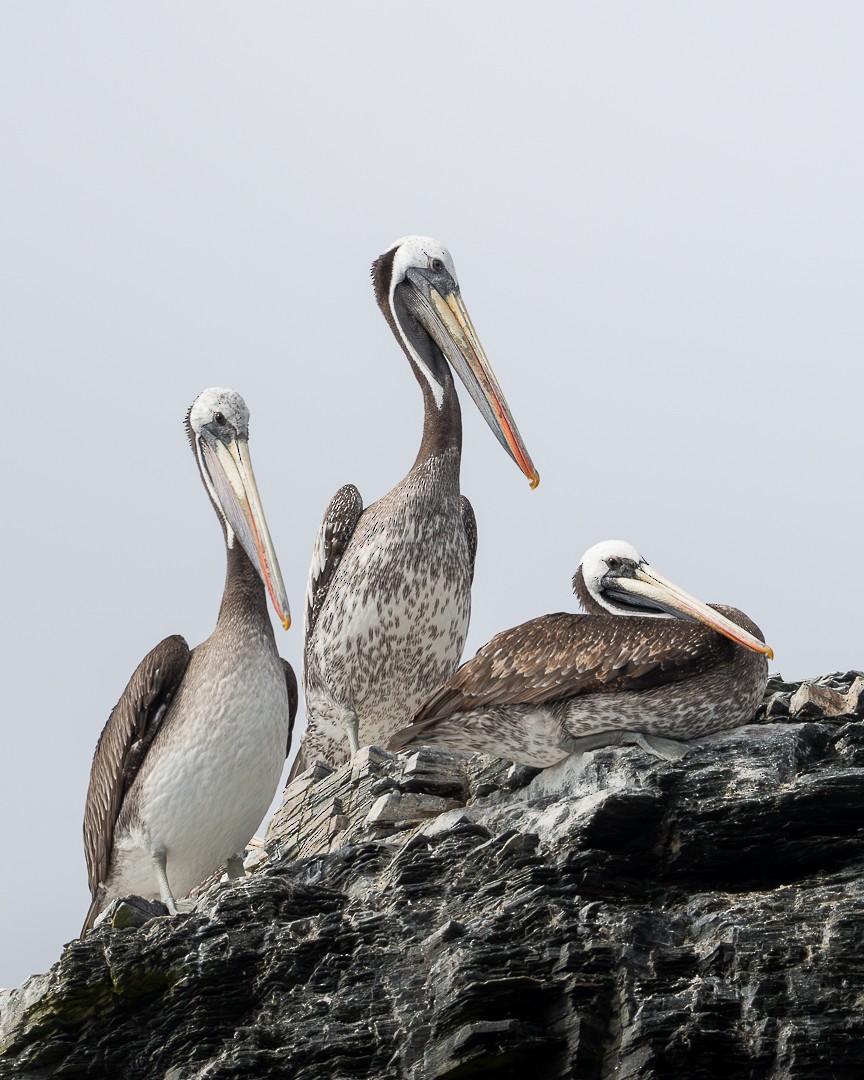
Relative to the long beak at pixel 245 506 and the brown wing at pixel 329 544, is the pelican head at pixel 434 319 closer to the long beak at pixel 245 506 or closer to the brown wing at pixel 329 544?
the brown wing at pixel 329 544

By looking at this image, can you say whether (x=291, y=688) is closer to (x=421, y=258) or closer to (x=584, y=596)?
(x=584, y=596)

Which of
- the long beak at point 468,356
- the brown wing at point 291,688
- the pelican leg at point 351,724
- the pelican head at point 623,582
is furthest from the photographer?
the long beak at point 468,356

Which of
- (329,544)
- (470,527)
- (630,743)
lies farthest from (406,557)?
(630,743)

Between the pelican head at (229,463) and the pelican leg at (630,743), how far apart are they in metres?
2.70

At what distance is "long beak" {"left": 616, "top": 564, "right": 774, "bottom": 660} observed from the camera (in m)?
9.12

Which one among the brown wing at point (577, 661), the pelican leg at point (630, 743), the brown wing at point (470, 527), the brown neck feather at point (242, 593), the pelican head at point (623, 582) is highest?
the brown wing at point (470, 527)

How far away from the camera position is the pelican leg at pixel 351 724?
1172 cm

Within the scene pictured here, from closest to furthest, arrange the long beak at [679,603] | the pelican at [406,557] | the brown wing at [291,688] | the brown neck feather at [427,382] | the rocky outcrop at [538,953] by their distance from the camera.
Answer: the rocky outcrop at [538,953] → the long beak at [679,603] → the brown wing at [291,688] → the pelican at [406,557] → the brown neck feather at [427,382]

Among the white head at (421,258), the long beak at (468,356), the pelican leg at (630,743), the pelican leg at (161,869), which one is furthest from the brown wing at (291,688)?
the white head at (421,258)

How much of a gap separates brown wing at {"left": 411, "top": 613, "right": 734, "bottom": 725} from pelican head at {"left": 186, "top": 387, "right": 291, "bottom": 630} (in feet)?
6.98

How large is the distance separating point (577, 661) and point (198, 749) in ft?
7.78

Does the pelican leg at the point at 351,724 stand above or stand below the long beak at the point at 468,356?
below

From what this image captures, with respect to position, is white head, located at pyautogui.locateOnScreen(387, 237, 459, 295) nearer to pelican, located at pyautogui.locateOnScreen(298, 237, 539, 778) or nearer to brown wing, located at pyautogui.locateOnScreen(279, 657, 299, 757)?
pelican, located at pyautogui.locateOnScreen(298, 237, 539, 778)

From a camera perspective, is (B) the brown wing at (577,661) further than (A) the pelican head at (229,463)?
No
